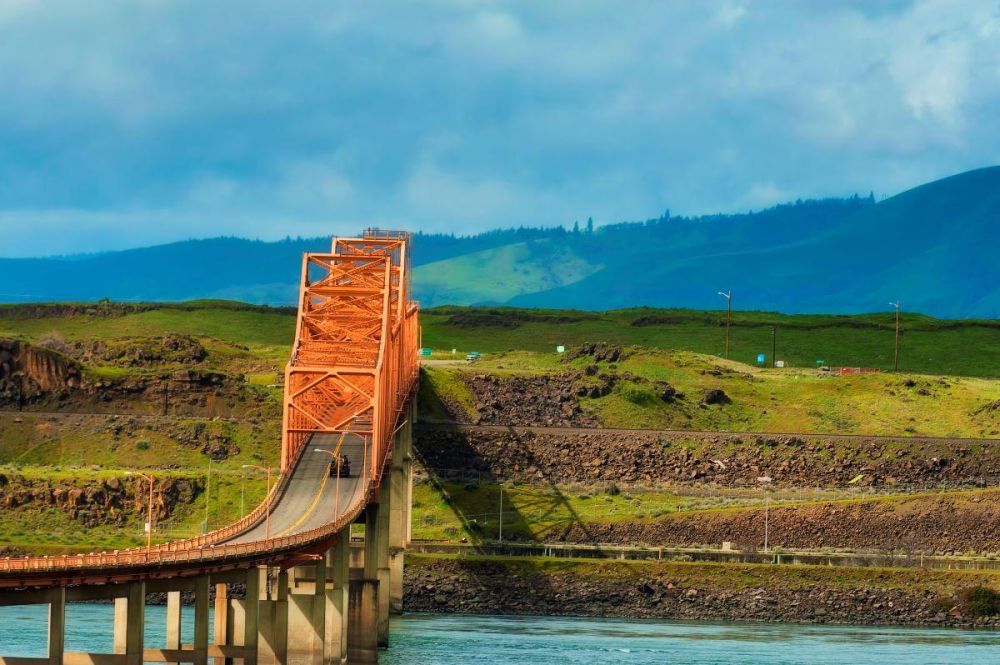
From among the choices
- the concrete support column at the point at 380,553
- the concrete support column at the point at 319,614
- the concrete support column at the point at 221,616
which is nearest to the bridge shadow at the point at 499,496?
the concrete support column at the point at 380,553

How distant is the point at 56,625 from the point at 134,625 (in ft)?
19.4

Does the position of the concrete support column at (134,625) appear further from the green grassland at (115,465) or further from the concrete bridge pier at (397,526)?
the green grassland at (115,465)

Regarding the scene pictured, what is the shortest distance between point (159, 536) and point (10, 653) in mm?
51081

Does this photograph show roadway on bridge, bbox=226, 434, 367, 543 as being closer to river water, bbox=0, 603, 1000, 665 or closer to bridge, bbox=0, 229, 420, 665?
bridge, bbox=0, 229, 420, 665

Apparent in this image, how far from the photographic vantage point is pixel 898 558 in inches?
6599

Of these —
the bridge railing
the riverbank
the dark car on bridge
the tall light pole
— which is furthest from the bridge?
the tall light pole

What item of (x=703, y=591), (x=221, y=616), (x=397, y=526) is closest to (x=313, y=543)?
(x=221, y=616)

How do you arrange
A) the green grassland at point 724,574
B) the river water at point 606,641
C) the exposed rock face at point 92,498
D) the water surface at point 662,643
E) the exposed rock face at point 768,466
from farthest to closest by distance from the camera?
the exposed rock face at point 768,466, the exposed rock face at point 92,498, the green grassland at point 724,574, the water surface at point 662,643, the river water at point 606,641

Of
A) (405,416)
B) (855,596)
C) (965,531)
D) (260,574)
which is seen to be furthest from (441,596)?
(260,574)

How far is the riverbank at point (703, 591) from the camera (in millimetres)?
160375

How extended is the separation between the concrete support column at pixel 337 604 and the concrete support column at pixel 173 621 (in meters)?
19.4

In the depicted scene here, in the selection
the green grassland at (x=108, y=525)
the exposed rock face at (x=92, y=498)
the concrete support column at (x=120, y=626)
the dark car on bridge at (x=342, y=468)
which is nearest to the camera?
the concrete support column at (x=120, y=626)

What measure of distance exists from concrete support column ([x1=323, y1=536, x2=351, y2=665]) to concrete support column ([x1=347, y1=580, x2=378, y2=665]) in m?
5.69

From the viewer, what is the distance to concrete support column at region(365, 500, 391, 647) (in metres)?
134
